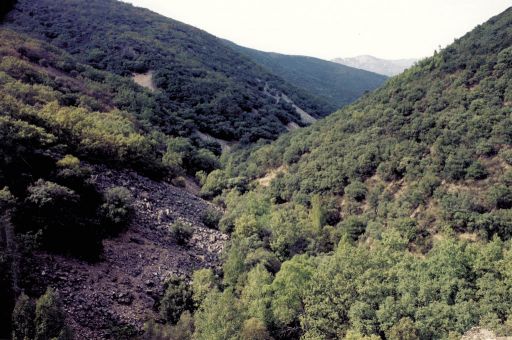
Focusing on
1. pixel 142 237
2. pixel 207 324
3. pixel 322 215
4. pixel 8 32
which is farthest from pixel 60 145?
pixel 8 32

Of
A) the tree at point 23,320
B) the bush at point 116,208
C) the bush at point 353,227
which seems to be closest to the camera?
the tree at point 23,320

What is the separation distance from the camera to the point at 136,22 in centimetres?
11975

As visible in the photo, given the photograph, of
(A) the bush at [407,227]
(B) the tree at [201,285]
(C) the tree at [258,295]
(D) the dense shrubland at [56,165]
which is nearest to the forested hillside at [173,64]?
(D) the dense shrubland at [56,165]

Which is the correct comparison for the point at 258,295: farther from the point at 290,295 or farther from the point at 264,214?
the point at 264,214

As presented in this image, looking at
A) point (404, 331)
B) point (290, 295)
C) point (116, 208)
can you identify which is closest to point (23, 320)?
point (116, 208)

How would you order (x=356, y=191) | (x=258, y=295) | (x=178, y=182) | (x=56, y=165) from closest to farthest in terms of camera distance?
(x=258, y=295)
(x=56, y=165)
(x=356, y=191)
(x=178, y=182)

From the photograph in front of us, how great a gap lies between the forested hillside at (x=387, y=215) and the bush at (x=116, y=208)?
8523 mm

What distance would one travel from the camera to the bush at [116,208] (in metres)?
30.8

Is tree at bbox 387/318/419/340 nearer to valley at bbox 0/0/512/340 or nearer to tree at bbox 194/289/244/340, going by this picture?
valley at bbox 0/0/512/340

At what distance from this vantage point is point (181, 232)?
115 ft

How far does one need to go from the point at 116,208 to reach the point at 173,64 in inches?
2820

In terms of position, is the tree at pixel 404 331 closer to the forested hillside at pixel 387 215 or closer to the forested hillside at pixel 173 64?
the forested hillside at pixel 387 215

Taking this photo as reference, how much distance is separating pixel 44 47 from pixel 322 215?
58.2m

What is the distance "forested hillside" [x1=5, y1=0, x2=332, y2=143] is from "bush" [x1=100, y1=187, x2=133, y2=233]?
46621 mm
